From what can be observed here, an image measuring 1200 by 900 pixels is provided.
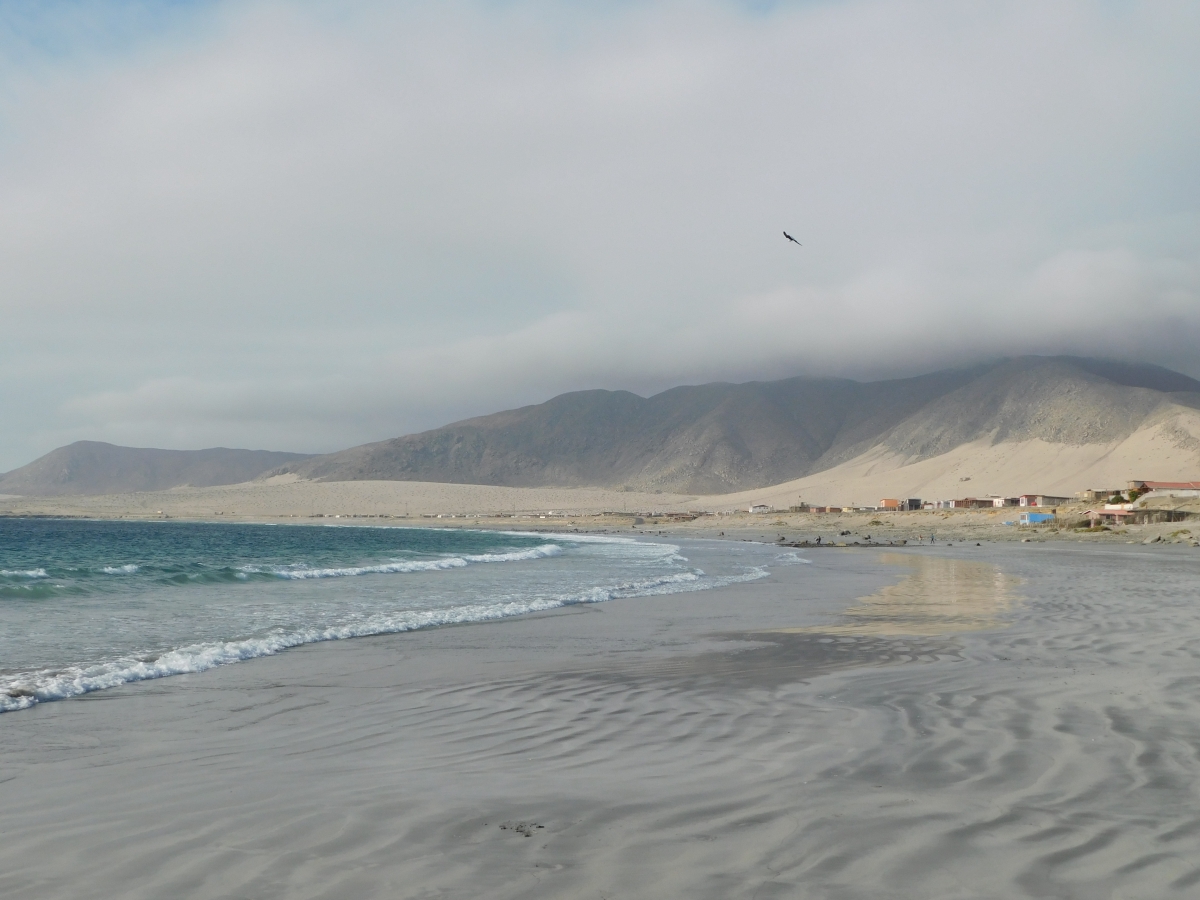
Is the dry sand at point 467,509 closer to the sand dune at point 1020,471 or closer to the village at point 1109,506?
the village at point 1109,506

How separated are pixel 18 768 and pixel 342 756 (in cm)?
246

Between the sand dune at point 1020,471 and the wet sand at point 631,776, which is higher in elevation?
the sand dune at point 1020,471

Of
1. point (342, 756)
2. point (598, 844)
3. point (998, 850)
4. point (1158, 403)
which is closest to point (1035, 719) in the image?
point (998, 850)

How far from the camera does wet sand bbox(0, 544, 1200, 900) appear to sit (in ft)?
15.0

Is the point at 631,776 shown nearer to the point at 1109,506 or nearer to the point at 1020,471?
the point at 1109,506

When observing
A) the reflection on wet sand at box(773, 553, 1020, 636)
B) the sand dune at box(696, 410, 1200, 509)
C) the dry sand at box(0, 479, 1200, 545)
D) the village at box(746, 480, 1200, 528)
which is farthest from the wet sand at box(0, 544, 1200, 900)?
the sand dune at box(696, 410, 1200, 509)

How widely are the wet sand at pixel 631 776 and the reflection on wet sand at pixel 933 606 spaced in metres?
2.26

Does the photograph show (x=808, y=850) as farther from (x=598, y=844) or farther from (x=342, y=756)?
(x=342, y=756)

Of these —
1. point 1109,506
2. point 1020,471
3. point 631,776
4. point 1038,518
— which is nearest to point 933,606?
point 631,776

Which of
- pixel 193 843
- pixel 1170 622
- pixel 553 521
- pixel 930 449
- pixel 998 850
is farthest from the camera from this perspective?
pixel 930 449

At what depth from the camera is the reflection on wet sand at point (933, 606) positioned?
15.5 m

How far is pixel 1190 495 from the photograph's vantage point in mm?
75312

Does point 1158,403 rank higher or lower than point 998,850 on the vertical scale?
higher

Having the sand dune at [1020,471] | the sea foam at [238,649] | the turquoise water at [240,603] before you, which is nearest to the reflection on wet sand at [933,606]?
the turquoise water at [240,603]
